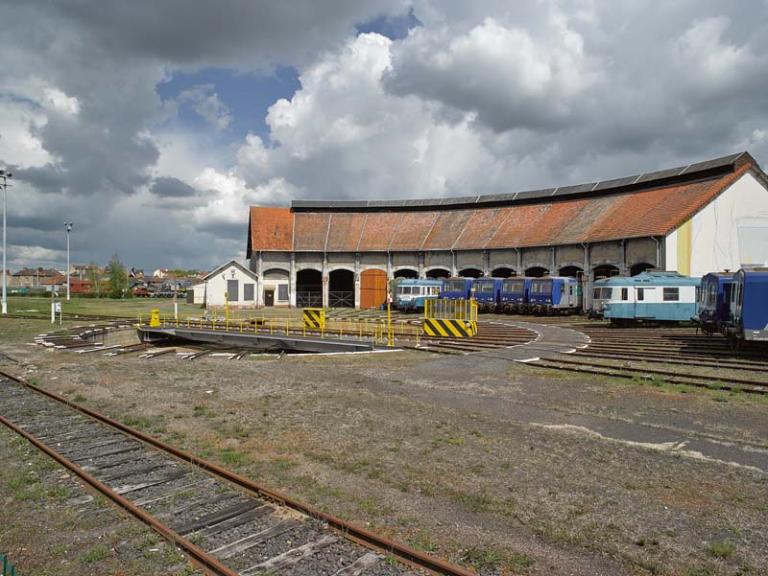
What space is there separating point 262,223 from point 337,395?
148ft

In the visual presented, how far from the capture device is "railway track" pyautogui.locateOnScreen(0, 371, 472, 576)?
5289 millimetres

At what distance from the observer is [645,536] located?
585 cm

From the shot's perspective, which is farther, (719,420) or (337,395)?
(337,395)

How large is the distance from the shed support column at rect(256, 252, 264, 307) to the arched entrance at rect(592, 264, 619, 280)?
29.9 metres

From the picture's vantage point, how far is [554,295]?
3844 centimetres

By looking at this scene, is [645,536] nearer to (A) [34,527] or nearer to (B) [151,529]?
(B) [151,529]

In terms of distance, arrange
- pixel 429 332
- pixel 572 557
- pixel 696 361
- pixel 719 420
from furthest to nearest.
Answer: pixel 429 332
pixel 696 361
pixel 719 420
pixel 572 557

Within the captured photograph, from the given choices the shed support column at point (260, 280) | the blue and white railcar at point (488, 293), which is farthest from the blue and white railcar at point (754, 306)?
the shed support column at point (260, 280)

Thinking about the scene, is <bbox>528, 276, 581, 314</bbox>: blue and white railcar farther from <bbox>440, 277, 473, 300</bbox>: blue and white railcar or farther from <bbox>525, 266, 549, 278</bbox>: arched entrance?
<bbox>440, 277, 473, 300</bbox>: blue and white railcar

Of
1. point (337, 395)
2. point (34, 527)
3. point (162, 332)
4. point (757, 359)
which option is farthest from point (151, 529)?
point (162, 332)

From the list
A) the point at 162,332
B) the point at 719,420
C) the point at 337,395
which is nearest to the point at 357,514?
the point at 337,395

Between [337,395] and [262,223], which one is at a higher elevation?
[262,223]

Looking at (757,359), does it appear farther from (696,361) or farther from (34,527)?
(34,527)

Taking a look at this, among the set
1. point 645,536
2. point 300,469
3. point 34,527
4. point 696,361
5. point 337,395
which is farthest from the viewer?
point 696,361
